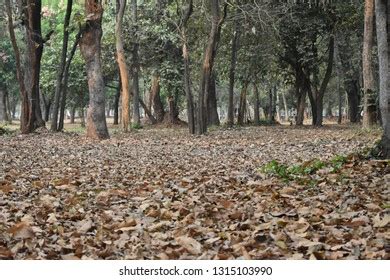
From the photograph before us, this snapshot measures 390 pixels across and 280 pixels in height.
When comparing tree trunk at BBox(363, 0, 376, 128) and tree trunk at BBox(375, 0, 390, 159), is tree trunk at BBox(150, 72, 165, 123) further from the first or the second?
tree trunk at BBox(375, 0, 390, 159)

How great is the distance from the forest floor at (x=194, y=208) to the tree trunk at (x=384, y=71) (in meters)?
0.41

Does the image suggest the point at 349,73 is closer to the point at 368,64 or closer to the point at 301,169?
the point at 368,64

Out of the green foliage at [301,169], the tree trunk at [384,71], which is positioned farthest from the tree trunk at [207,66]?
the green foliage at [301,169]

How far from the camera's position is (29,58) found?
2241cm

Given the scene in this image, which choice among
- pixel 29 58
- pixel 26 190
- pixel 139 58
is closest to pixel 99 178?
pixel 26 190

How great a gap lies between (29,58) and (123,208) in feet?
55.2

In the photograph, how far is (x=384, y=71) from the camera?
1074 centimetres

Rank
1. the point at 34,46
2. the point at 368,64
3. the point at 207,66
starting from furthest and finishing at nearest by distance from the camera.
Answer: the point at 34,46
the point at 207,66
the point at 368,64

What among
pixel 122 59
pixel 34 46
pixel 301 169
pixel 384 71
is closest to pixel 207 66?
pixel 122 59

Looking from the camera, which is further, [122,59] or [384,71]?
[122,59]

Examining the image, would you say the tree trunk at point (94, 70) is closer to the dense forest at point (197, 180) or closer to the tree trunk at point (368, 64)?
the dense forest at point (197, 180)

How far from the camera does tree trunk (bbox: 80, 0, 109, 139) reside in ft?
58.6

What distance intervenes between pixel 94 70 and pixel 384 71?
9980 mm
